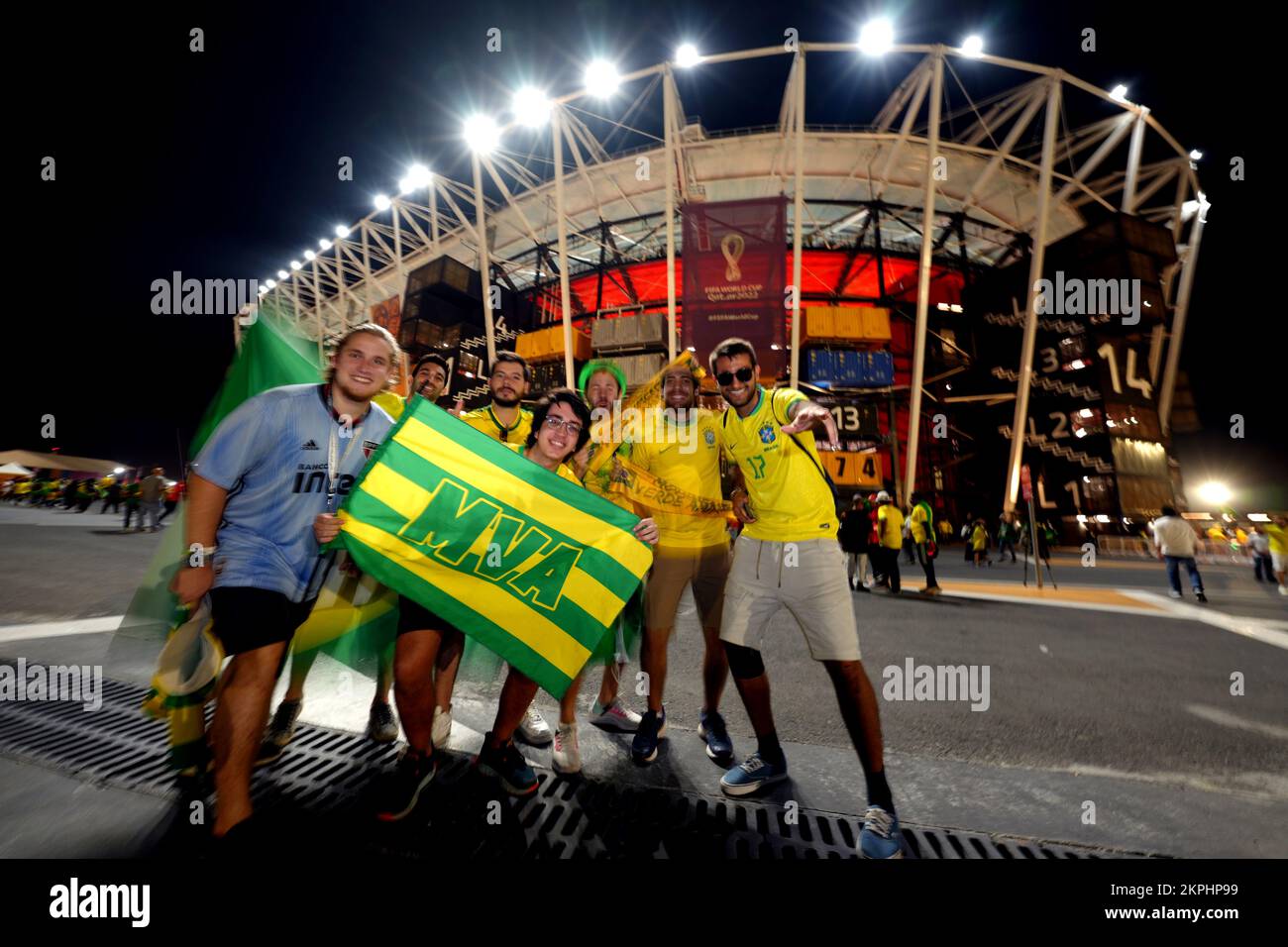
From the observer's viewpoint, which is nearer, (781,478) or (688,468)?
(781,478)

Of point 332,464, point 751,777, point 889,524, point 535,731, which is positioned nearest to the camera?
point 332,464

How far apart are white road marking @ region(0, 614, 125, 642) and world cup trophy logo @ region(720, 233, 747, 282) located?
22.5 m

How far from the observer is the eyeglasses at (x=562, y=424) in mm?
2924

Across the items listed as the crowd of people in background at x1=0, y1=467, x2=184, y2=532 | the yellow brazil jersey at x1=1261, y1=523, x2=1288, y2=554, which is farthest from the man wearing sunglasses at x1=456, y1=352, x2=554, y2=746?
the yellow brazil jersey at x1=1261, y1=523, x2=1288, y2=554

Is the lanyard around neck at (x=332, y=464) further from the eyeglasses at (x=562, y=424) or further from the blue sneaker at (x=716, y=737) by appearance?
the blue sneaker at (x=716, y=737)

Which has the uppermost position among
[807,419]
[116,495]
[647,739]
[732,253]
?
[732,253]

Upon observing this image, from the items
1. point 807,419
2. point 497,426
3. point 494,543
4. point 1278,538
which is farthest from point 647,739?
point 1278,538

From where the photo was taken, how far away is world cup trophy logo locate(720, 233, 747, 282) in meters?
22.3

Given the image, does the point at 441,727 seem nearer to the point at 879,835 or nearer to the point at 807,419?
the point at 879,835

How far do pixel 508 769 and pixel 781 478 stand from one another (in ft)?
6.72

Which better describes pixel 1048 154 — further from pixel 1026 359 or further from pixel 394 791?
pixel 394 791

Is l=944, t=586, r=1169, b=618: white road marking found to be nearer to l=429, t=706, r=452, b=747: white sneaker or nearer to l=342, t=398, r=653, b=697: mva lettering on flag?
l=342, t=398, r=653, b=697: mva lettering on flag

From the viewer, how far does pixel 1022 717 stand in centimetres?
350
